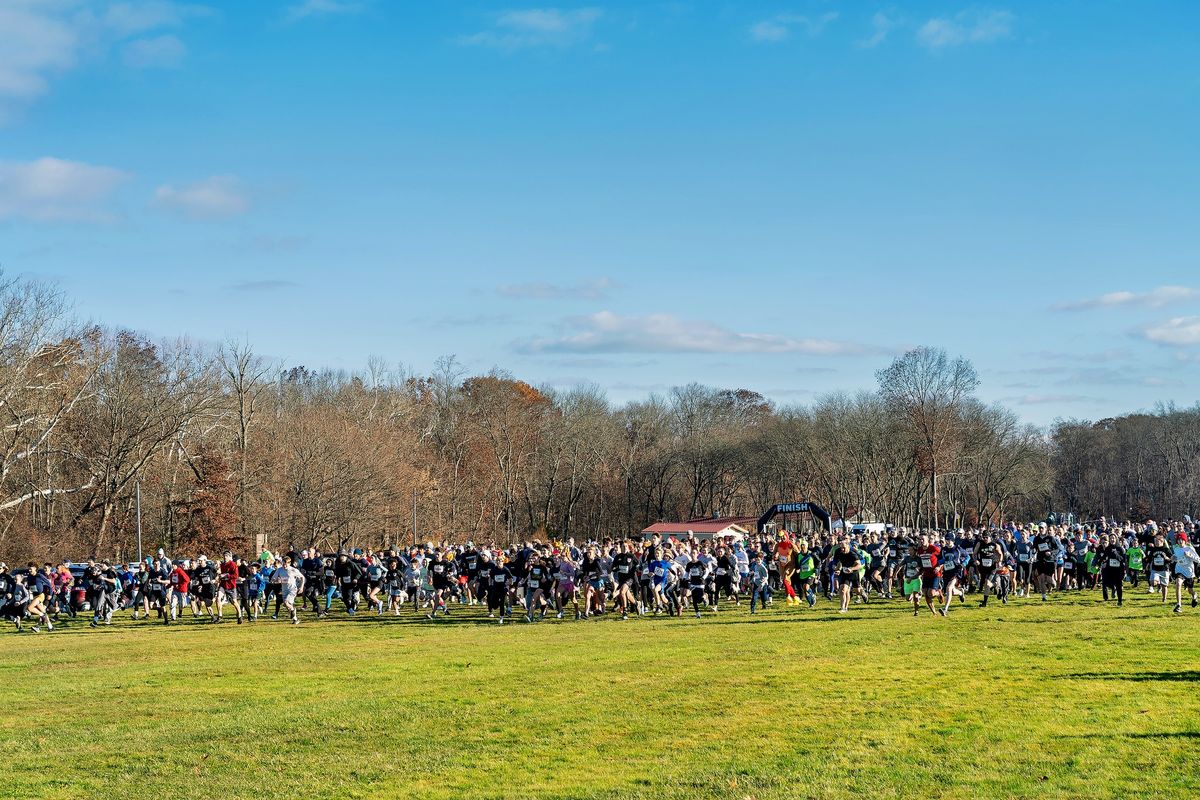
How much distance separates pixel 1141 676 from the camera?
16328mm

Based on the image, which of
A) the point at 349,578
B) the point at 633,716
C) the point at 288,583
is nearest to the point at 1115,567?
the point at 349,578

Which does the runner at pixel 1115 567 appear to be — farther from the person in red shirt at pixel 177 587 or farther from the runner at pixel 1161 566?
the person in red shirt at pixel 177 587

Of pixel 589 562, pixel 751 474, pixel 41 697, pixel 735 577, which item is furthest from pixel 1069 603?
pixel 751 474

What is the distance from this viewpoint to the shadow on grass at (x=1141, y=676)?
1600 cm

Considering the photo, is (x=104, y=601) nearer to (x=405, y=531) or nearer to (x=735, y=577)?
(x=735, y=577)

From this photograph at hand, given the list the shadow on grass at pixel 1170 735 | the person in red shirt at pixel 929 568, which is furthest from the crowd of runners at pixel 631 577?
the shadow on grass at pixel 1170 735

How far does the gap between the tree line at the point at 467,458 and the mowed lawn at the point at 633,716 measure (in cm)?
2416

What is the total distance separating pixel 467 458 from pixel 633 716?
8496cm

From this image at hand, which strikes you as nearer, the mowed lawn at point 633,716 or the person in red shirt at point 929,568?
the mowed lawn at point 633,716

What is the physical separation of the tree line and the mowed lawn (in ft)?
79.3

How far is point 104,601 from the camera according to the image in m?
35.1

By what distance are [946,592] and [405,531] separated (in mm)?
57052

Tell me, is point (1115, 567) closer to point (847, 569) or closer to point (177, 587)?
point (847, 569)

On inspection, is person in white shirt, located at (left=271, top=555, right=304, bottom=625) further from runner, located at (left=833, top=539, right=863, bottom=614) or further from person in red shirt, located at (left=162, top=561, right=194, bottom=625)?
runner, located at (left=833, top=539, right=863, bottom=614)
